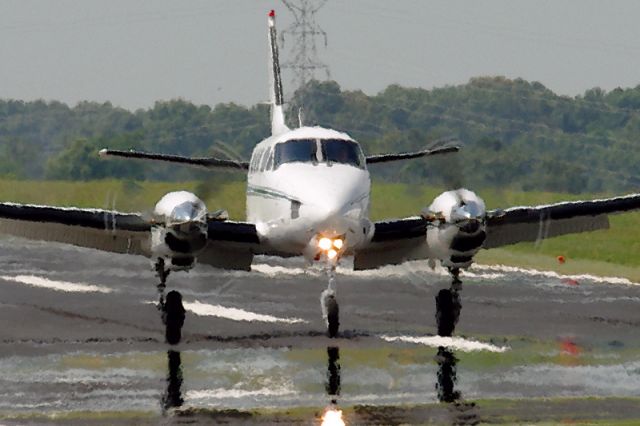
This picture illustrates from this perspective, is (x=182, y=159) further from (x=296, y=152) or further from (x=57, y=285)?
(x=57, y=285)

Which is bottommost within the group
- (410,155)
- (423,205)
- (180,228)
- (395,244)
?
(423,205)

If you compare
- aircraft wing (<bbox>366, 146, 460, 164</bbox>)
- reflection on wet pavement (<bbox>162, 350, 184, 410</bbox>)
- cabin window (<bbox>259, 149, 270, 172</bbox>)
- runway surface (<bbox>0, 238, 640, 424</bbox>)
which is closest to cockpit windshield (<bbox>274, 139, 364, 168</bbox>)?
cabin window (<bbox>259, 149, 270, 172</bbox>)

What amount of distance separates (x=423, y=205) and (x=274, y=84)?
2271cm

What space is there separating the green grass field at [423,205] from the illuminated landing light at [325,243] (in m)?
2.18

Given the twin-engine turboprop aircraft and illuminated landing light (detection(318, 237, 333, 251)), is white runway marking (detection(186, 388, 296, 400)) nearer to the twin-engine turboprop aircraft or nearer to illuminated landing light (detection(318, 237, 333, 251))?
the twin-engine turboprop aircraft

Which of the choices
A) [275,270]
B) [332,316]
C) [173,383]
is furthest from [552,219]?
[275,270]

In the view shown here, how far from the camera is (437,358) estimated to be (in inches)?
801

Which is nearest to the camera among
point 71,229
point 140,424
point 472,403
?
point 140,424

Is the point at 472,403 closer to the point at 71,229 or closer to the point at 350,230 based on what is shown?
the point at 350,230

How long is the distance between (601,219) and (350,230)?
542 centimetres

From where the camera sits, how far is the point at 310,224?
68.9ft

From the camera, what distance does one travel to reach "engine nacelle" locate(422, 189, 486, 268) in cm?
2106

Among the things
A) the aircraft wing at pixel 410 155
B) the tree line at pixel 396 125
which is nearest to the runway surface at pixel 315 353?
the aircraft wing at pixel 410 155

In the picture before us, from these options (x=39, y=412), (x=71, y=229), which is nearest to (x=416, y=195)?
(x=71, y=229)
